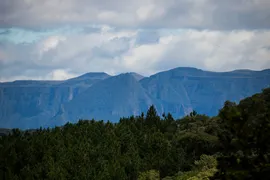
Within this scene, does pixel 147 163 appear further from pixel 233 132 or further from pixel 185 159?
pixel 233 132

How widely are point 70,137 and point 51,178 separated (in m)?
24.0

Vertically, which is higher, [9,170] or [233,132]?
[233,132]

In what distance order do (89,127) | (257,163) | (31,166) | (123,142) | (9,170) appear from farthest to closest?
(89,127) → (123,142) → (31,166) → (9,170) → (257,163)

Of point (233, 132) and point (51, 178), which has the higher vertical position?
point (233, 132)

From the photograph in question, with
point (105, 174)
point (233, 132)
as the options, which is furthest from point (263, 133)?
point (105, 174)

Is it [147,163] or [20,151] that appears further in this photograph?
[20,151]

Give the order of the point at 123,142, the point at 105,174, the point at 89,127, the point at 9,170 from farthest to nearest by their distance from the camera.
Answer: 1. the point at 89,127
2. the point at 123,142
3. the point at 9,170
4. the point at 105,174

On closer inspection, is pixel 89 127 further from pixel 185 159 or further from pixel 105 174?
pixel 105 174

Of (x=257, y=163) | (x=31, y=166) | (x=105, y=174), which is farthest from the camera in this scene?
(x=31, y=166)

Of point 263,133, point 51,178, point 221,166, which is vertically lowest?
point 51,178

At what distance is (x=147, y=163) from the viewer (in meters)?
88.5

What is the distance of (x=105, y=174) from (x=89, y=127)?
38.4 metres

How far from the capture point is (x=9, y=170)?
87000mm

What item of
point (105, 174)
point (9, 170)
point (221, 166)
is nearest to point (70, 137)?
point (9, 170)
